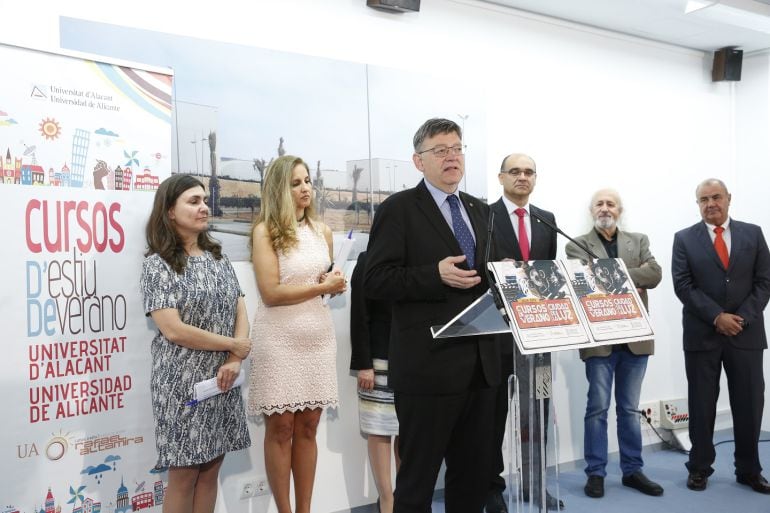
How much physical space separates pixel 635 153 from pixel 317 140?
8.33ft

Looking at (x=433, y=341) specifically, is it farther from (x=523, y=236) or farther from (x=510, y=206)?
(x=510, y=206)

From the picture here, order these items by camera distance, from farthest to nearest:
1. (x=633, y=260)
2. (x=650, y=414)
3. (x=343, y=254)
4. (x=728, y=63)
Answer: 1. (x=728, y=63)
2. (x=650, y=414)
3. (x=633, y=260)
4. (x=343, y=254)

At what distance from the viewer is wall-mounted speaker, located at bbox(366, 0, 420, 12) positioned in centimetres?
377

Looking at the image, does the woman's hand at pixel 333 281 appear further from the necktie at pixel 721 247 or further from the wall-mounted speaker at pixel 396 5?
the necktie at pixel 721 247

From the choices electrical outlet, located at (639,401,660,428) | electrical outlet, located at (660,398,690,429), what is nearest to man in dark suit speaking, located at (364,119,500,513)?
electrical outlet, located at (639,401,660,428)

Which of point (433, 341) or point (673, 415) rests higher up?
point (433, 341)

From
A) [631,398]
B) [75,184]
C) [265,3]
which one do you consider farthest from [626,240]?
[75,184]

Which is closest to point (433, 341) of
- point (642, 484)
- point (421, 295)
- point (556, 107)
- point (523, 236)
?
point (421, 295)

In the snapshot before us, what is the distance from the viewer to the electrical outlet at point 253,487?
3.41 meters

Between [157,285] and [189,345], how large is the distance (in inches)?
10.0

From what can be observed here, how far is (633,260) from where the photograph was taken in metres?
4.20

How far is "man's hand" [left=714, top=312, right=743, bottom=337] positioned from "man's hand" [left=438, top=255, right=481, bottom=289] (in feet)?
7.83

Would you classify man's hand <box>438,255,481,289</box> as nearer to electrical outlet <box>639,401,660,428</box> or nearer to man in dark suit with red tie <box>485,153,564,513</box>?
man in dark suit with red tie <box>485,153,564,513</box>

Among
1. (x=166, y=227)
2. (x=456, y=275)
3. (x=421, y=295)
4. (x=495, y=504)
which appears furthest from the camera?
(x=495, y=504)
